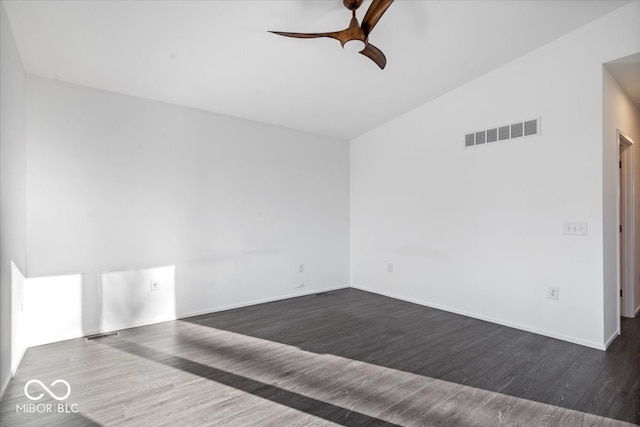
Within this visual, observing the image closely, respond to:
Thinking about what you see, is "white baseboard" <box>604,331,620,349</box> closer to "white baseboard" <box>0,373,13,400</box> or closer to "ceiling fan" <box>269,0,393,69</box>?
"ceiling fan" <box>269,0,393,69</box>

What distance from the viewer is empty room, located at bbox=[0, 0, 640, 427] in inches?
89.0

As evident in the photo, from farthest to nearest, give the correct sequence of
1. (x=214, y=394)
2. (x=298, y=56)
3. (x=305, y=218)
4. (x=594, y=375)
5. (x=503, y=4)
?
(x=305, y=218)
(x=298, y=56)
(x=503, y=4)
(x=594, y=375)
(x=214, y=394)

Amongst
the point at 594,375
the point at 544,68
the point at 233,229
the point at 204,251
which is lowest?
the point at 594,375

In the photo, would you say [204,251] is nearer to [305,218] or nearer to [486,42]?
[305,218]

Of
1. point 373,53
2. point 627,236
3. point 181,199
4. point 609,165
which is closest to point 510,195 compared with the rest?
point 609,165

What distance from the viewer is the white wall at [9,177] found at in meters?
2.17

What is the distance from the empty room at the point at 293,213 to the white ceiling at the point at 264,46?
2 centimetres

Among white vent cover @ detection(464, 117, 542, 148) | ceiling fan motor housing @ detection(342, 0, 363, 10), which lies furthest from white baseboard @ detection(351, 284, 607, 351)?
ceiling fan motor housing @ detection(342, 0, 363, 10)

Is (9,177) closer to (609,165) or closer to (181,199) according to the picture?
(181,199)

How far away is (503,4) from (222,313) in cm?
428

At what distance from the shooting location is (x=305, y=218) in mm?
5016

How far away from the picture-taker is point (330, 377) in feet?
7.98

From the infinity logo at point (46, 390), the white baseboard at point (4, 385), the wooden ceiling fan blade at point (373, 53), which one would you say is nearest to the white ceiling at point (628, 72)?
the wooden ceiling fan blade at point (373, 53)

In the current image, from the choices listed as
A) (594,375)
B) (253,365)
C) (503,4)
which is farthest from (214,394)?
(503,4)
